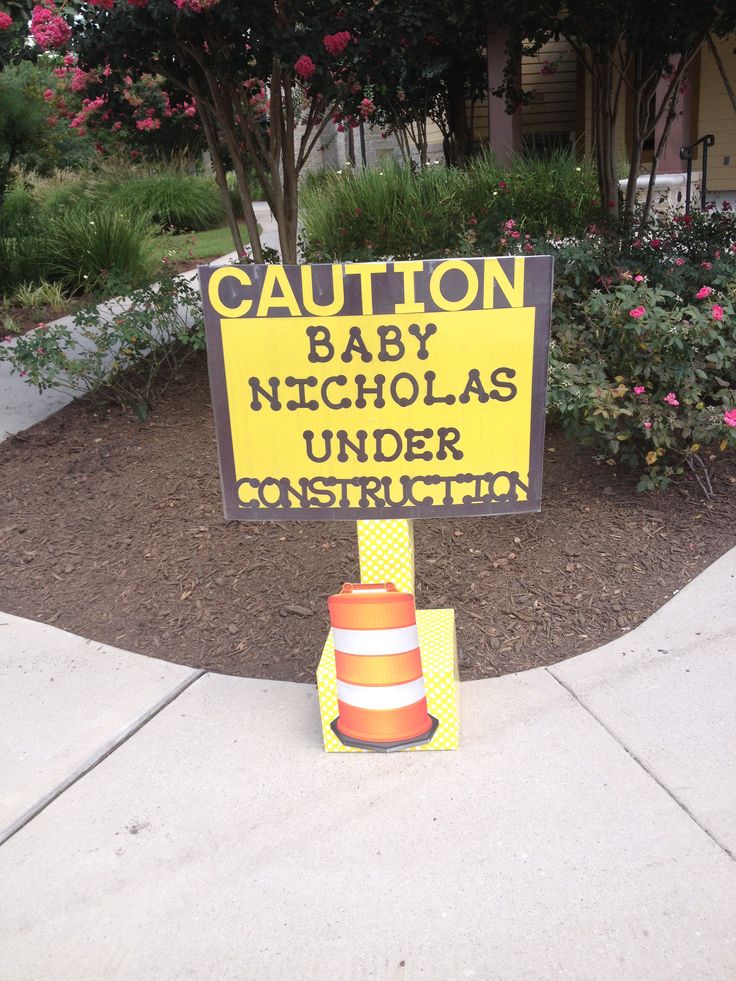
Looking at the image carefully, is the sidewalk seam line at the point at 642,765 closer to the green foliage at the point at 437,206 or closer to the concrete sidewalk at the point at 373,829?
the concrete sidewalk at the point at 373,829

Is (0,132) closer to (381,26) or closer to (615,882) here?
(381,26)

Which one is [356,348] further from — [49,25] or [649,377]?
[49,25]

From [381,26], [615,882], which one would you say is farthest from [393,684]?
[381,26]

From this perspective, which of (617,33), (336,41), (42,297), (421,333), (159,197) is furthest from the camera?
(159,197)

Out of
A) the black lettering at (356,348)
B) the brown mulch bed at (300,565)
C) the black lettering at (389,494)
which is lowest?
the brown mulch bed at (300,565)

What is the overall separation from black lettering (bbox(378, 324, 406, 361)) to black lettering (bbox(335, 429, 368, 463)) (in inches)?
9.4

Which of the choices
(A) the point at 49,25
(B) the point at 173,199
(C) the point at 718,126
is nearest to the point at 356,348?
(A) the point at 49,25

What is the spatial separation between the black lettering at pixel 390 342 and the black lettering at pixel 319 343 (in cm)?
15

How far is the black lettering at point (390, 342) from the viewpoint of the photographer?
2807 mm

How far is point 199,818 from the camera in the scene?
9.07ft

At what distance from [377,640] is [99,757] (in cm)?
100

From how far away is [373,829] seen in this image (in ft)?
8.80

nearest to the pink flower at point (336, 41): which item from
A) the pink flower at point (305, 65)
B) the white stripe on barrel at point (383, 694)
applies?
the pink flower at point (305, 65)

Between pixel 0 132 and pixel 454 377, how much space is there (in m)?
8.74
